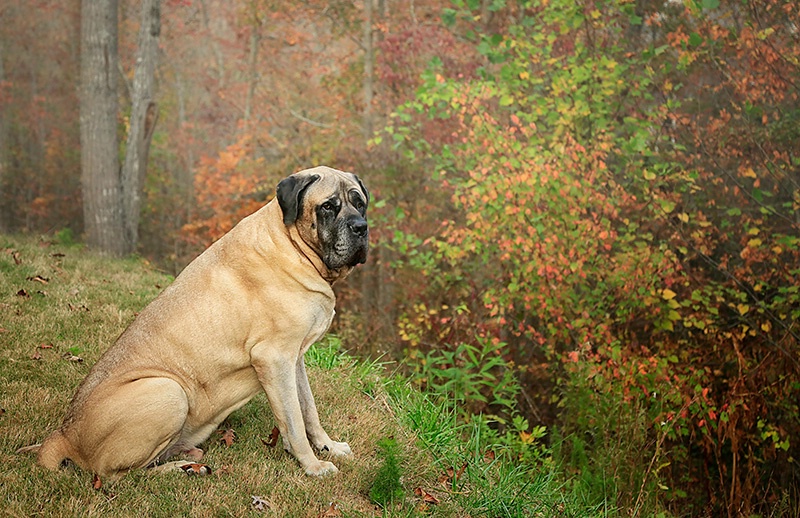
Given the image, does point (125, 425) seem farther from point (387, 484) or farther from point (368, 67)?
point (368, 67)

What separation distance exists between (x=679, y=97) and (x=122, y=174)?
9.65 meters

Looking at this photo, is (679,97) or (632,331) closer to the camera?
(632,331)

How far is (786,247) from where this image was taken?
878 centimetres

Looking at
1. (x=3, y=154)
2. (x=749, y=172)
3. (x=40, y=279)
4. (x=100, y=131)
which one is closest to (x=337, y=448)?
(x=40, y=279)

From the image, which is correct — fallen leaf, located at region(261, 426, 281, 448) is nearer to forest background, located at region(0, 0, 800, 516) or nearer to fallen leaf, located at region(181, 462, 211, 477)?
fallen leaf, located at region(181, 462, 211, 477)

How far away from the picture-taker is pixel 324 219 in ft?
13.5

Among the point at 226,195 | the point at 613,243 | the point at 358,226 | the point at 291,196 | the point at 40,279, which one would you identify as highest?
the point at 291,196

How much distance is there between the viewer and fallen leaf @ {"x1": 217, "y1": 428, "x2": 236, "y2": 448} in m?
4.54

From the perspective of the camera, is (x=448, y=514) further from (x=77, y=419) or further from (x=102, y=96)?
(x=102, y=96)

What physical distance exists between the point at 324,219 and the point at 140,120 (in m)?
9.95

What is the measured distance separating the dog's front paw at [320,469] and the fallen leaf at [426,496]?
52 cm

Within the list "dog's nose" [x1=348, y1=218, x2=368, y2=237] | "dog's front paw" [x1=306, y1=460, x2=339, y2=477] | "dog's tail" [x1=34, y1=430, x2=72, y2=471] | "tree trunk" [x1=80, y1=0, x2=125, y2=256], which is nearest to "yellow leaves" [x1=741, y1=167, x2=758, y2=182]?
"dog's nose" [x1=348, y1=218, x2=368, y2=237]

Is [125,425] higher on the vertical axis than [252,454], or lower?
higher


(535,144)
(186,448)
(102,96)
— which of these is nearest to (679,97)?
(535,144)
